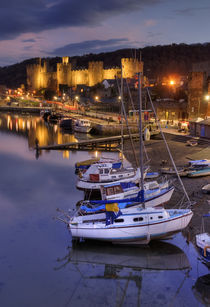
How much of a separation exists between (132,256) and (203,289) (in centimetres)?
328

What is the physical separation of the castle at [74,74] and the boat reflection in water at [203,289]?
53.4 metres

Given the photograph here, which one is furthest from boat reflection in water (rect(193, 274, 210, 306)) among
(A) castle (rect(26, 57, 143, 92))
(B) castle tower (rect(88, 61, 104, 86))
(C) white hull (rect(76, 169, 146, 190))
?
(B) castle tower (rect(88, 61, 104, 86))

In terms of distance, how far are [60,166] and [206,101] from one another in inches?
824

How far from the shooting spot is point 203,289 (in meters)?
11.6

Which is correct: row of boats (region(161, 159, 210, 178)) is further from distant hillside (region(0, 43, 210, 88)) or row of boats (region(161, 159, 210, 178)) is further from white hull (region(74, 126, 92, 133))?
distant hillside (region(0, 43, 210, 88))

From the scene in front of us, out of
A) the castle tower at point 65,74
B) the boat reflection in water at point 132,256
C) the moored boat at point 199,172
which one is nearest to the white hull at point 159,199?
the boat reflection in water at point 132,256

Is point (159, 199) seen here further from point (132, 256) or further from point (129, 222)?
point (132, 256)

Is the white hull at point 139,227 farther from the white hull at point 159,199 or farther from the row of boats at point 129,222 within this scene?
the white hull at point 159,199

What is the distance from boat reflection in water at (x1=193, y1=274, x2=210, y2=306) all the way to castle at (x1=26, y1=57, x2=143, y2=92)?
53444 mm

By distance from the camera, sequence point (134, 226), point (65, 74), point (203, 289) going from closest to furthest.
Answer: point (203, 289) → point (134, 226) → point (65, 74)

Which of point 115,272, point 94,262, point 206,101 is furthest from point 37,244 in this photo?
point 206,101

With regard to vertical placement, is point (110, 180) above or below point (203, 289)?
above

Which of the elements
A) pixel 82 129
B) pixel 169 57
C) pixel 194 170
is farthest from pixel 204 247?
pixel 169 57

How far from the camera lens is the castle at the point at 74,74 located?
80750mm
